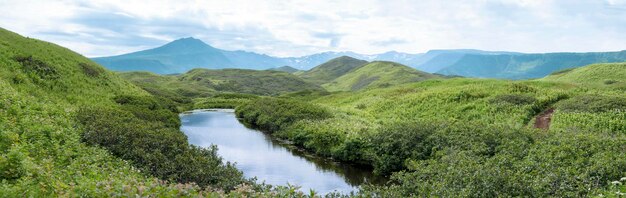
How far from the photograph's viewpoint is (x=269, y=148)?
35.7m

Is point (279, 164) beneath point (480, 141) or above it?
beneath

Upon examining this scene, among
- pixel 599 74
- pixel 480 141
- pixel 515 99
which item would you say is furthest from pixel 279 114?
pixel 599 74

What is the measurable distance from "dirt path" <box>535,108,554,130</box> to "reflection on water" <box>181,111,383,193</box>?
17743mm

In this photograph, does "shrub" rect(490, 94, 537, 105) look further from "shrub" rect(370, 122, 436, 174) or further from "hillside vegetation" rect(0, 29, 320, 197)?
"hillside vegetation" rect(0, 29, 320, 197)

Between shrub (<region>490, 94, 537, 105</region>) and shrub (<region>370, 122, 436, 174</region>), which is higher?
shrub (<region>490, 94, 537, 105</region>)

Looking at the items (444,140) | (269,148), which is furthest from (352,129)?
(444,140)

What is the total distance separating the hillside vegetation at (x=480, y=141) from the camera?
16.2 meters

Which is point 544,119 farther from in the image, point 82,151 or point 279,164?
point 82,151

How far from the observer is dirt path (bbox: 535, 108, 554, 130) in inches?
1422

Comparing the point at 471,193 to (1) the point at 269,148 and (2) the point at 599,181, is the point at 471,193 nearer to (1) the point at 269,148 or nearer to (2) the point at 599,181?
(2) the point at 599,181

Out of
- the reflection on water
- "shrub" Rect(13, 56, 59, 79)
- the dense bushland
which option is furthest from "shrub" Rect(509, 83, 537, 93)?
"shrub" Rect(13, 56, 59, 79)

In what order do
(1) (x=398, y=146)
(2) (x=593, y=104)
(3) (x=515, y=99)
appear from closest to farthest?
1. (1) (x=398, y=146)
2. (2) (x=593, y=104)
3. (3) (x=515, y=99)

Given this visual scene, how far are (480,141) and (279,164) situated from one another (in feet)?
42.9

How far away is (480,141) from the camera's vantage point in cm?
2461
